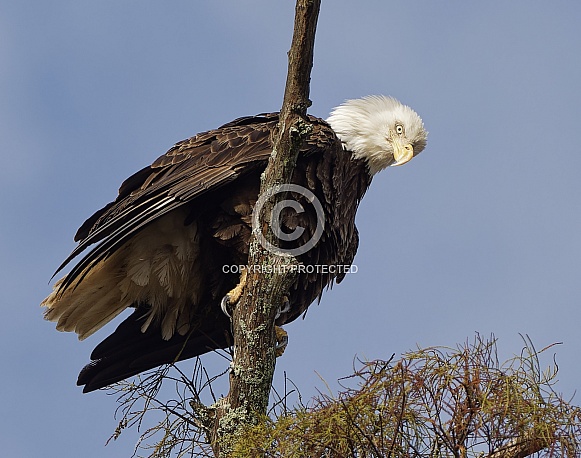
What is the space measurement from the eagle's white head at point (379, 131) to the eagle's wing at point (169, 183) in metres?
0.63

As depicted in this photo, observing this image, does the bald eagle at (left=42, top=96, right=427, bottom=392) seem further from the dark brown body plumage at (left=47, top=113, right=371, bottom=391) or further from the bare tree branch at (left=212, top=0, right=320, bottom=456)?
the bare tree branch at (left=212, top=0, right=320, bottom=456)

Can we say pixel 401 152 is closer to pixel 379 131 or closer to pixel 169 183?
pixel 379 131

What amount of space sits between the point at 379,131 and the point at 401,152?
0.19 metres

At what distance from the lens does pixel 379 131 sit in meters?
6.18

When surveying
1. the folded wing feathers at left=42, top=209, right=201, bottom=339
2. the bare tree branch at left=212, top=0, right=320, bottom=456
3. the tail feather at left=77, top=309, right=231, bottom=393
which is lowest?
the bare tree branch at left=212, top=0, right=320, bottom=456

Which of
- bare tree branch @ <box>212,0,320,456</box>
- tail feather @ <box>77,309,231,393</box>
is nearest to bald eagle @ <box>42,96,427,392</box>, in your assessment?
tail feather @ <box>77,309,231,393</box>

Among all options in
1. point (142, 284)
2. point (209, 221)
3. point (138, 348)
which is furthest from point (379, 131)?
point (138, 348)

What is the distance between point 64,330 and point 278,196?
6.75ft

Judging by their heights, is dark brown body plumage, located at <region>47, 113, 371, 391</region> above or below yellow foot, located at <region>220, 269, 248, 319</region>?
above

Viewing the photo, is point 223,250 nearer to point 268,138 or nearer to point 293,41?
point 268,138

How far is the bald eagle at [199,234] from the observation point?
5.36 m

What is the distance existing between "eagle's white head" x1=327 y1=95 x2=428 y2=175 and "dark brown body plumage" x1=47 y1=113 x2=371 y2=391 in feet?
0.37

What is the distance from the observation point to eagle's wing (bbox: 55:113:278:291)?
5281mm

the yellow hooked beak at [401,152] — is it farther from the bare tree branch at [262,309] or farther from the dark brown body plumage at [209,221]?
the bare tree branch at [262,309]
